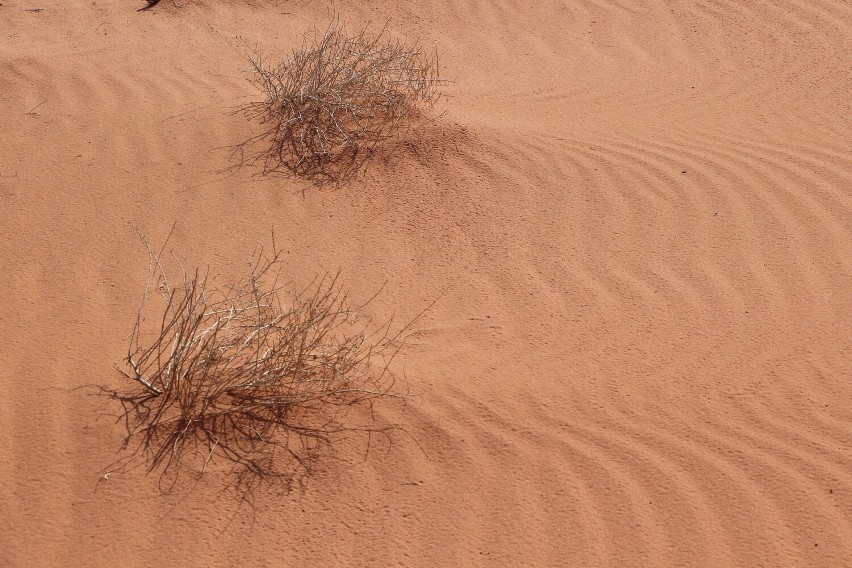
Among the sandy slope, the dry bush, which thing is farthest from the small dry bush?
the dry bush

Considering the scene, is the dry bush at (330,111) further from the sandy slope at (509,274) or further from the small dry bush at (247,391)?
the small dry bush at (247,391)

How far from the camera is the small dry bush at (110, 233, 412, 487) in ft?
10.4

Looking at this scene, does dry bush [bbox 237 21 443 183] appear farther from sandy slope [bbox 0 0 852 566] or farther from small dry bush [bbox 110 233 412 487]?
small dry bush [bbox 110 233 412 487]

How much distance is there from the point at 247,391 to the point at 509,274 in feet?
4.85

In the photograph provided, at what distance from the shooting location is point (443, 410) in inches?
134

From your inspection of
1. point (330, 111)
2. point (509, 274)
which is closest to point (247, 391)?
point (509, 274)

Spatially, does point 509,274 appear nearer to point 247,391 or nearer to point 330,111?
point 247,391

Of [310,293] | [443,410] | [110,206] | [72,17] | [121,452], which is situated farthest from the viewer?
[72,17]

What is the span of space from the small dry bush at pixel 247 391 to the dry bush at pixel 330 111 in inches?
62.7

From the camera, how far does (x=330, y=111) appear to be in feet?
17.4

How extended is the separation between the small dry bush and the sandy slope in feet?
0.38

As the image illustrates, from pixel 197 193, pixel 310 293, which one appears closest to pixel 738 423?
pixel 310 293

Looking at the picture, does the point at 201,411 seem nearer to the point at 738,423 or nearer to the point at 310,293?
the point at 310,293

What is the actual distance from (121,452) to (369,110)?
9.48 ft
